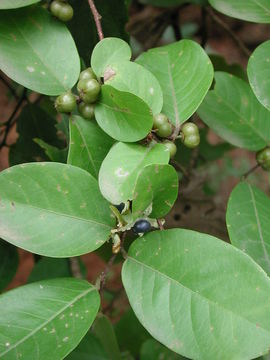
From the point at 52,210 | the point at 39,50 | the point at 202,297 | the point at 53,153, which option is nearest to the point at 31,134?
the point at 53,153

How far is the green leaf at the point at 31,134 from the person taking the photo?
52.7 inches

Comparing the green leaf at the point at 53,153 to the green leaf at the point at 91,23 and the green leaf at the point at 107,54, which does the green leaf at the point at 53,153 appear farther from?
the green leaf at the point at 107,54

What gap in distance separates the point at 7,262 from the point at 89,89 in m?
0.59

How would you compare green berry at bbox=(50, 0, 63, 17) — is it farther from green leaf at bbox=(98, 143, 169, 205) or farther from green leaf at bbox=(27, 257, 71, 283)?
green leaf at bbox=(27, 257, 71, 283)

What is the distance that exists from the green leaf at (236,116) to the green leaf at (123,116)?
262mm

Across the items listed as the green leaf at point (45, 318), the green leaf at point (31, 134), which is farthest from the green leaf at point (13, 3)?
the green leaf at point (31, 134)

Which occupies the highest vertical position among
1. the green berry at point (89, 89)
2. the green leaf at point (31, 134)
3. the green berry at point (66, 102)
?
the green berry at point (89, 89)

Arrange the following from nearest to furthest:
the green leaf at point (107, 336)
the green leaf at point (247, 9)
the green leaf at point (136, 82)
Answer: the green leaf at point (136, 82) → the green leaf at point (247, 9) → the green leaf at point (107, 336)

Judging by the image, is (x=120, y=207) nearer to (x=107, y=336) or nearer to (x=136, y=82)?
(x=136, y=82)

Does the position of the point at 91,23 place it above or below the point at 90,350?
above

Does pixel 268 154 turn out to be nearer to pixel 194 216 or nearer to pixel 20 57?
pixel 20 57

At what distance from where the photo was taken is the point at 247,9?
3.16 ft

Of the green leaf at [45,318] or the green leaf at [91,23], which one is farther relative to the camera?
the green leaf at [91,23]

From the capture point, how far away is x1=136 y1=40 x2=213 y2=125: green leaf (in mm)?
861
